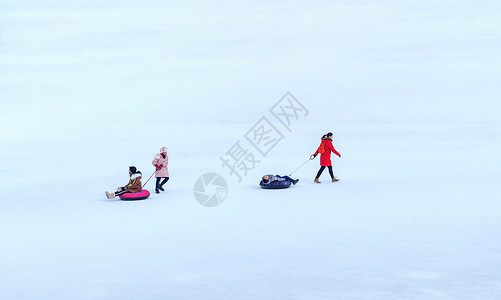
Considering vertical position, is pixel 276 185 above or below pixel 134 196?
above

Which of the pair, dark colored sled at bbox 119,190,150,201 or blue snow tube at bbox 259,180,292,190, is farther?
blue snow tube at bbox 259,180,292,190

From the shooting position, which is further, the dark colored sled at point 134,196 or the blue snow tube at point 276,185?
the blue snow tube at point 276,185

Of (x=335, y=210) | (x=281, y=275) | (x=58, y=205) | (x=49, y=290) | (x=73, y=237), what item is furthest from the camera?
(x=58, y=205)

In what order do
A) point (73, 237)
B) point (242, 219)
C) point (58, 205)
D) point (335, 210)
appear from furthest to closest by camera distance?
point (58, 205)
point (335, 210)
point (242, 219)
point (73, 237)

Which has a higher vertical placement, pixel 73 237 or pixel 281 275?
pixel 73 237

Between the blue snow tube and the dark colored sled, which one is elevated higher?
the blue snow tube

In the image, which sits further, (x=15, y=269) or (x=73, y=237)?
(x=73, y=237)

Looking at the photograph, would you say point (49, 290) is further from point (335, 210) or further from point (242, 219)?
point (335, 210)

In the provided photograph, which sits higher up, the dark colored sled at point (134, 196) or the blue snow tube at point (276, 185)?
the blue snow tube at point (276, 185)

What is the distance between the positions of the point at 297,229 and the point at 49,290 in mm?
5000

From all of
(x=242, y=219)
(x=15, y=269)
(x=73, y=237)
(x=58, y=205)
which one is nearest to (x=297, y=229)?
(x=242, y=219)

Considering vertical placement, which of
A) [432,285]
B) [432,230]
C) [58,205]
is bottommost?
[432,285]

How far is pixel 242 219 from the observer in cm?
1176

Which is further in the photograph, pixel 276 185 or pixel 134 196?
pixel 276 185
